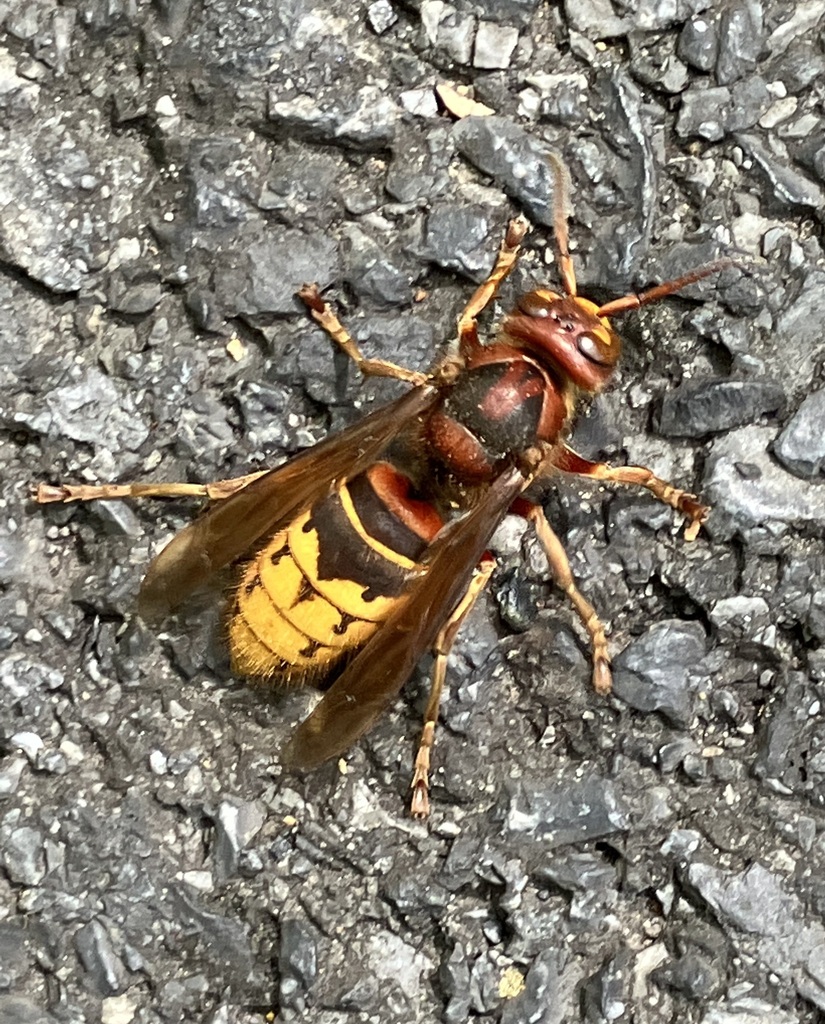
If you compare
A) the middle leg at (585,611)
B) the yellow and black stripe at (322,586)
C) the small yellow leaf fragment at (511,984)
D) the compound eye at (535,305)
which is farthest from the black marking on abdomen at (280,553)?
the small yellow leaf fragment at (511,984)

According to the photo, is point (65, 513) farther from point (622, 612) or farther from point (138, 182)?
point (622, 612)

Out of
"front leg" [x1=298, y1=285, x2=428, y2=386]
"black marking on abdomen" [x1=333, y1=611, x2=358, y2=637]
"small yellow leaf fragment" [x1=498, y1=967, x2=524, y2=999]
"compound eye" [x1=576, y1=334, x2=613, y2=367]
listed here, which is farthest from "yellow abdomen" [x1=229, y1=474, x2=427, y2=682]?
"small yellow leaf fragment" [x1=498, y1=967, x2=524, y2=999]

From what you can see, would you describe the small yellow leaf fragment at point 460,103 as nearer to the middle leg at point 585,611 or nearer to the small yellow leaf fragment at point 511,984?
the middle leg at point 585,611

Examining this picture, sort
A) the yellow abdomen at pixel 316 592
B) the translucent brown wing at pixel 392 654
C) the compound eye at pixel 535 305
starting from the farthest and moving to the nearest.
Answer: the compound eye at pixel 535 305 < the yellow abdomen at pixel 316 592 < the translucent brown wing at pixel 392 654

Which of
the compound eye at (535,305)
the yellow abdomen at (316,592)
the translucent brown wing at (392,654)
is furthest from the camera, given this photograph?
the compound eye at (535,305)

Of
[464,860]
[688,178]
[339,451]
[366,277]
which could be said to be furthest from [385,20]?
[464,860]

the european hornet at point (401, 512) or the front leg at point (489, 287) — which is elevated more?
the front leg at point (489, 287)
